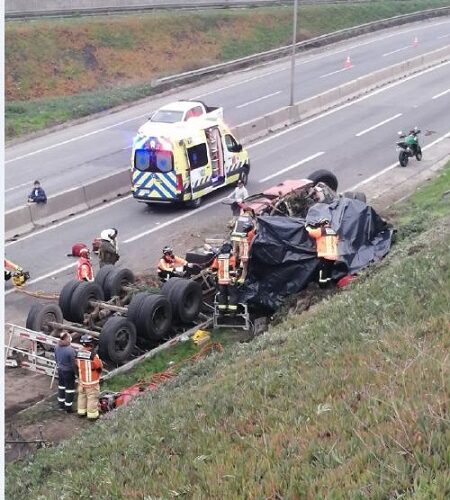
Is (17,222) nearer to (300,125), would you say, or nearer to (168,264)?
(168,264)

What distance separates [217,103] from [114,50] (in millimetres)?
11721

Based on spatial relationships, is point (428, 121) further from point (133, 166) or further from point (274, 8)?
point (274, 8)

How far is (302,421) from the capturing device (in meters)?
7.43

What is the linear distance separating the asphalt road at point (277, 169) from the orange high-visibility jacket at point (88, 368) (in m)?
4.20

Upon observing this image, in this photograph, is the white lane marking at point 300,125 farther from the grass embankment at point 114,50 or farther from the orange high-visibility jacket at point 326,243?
the grass embankment at point 114,50

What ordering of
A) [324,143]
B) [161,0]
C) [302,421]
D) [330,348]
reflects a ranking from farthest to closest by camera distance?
[161,0]
[324,143]
[330,348]
[302,421]

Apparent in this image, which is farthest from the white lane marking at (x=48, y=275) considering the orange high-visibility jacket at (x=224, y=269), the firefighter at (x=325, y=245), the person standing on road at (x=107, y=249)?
the firefighter at (x=325, y=245)

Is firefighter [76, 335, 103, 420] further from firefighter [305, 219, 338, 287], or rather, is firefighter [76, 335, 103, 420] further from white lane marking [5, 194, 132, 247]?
white lane marking [5, 194, 132, 247]

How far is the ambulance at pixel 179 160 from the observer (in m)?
21.4

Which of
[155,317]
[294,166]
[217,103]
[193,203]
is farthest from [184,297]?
[217,103]

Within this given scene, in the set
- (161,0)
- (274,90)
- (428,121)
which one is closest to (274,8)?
(161,0)

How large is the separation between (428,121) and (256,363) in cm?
2348

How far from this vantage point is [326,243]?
1480cm

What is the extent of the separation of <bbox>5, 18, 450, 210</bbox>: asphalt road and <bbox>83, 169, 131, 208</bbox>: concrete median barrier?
1.76m
